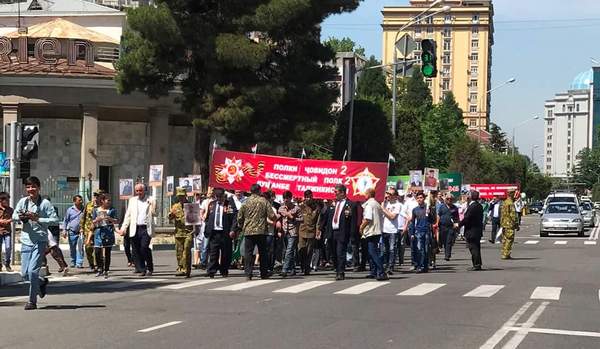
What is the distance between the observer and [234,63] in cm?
3366

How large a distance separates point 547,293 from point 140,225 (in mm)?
8347

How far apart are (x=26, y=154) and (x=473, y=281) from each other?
10000 mm

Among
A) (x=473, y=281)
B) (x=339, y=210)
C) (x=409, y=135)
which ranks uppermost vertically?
(x=409, y=135)

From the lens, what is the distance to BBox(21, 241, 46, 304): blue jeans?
536 inches

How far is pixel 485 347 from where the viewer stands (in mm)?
10242

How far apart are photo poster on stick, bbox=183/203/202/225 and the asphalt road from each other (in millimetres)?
1165

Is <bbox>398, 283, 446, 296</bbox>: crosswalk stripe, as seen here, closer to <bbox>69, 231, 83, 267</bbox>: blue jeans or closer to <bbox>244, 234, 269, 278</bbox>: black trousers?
<bbox>244, 234, 269, 278</bbox>: black trousers

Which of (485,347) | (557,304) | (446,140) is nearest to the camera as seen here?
(485,347)

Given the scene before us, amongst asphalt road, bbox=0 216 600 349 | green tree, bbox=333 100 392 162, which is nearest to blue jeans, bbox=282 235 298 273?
asphalt road, bbox=0 216 600 349

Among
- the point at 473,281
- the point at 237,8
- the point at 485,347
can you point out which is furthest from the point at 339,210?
the point at 237,8

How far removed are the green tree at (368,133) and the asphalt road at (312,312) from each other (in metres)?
29.1

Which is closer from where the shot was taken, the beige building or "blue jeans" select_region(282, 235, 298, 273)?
"blue jeans" select_region(282, 235, 298, 273)

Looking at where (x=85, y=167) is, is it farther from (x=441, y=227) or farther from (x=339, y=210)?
(x=339, y=210)

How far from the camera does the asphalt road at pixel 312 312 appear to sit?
10.8 meters
